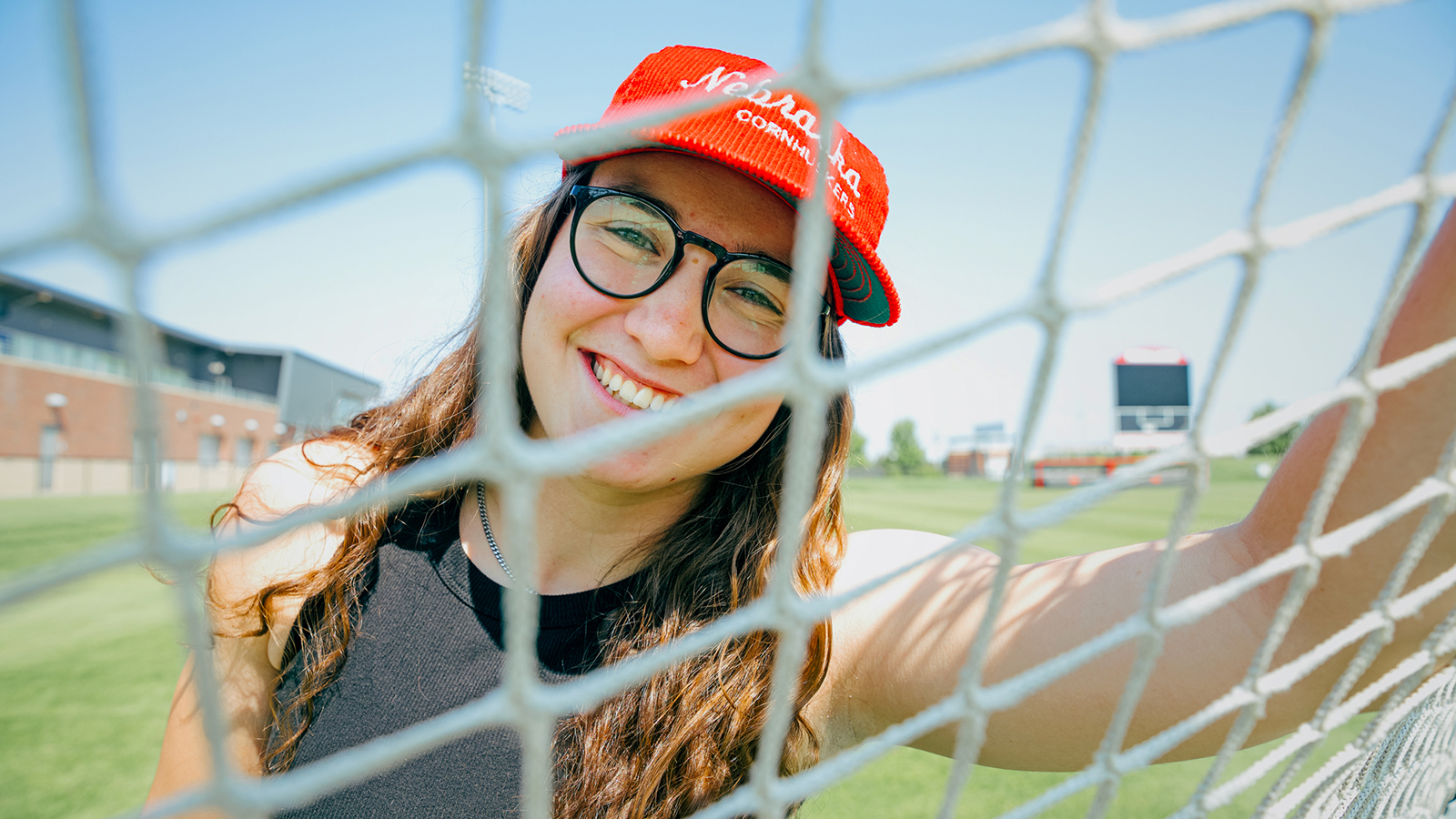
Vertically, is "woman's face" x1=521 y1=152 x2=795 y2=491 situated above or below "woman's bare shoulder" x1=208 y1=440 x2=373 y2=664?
above

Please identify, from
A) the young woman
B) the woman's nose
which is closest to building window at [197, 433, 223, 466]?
the young woman

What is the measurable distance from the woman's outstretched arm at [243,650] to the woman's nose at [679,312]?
1.85 ft

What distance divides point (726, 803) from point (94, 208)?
495 millimetres

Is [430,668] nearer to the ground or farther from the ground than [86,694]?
farther from the ground

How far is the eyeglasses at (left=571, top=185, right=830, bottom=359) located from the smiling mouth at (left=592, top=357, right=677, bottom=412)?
11 cm

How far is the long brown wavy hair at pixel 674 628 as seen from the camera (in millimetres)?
872

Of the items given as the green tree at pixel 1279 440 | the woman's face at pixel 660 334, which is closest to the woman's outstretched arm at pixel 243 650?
the woman's face at pixel 660 334

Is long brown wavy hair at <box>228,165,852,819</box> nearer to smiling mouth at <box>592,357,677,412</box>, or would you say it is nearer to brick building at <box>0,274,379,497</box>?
smiling mouth at <box>592,357,677,412</box>

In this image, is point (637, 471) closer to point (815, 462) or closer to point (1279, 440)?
point (815, 462)

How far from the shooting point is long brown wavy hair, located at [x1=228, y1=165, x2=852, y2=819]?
872mm

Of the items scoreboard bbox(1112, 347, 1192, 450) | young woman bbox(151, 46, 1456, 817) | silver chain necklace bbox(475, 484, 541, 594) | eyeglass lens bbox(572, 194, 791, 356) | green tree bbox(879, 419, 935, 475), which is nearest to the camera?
young woman bbox(151, 46, 1456, 817)

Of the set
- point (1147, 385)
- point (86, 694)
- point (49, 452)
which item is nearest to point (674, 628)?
point (86, 694)

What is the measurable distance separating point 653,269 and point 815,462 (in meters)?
0.46

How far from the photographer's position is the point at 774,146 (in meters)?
0.85
